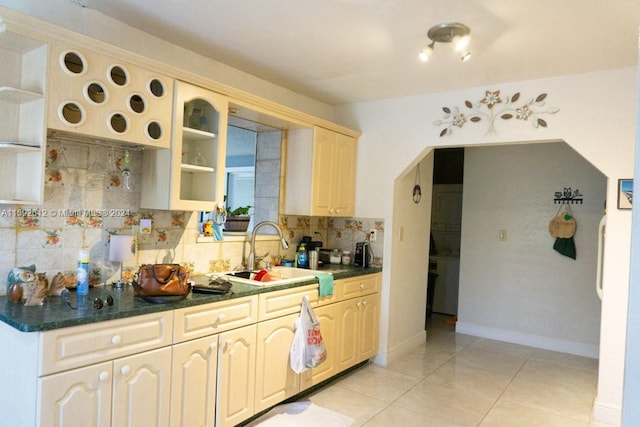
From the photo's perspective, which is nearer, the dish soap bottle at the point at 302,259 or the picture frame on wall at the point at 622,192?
the picture frame on wall at the point at 622,192

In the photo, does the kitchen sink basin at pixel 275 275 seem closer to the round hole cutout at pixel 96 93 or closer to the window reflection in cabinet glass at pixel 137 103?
the window reflection in cabinet glass at pixel 137 103

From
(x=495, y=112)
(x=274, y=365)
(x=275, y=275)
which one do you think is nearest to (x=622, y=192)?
(x=495, y=112)

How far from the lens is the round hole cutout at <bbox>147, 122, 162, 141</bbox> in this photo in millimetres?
2316

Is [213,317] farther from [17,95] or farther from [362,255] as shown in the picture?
[362,255]

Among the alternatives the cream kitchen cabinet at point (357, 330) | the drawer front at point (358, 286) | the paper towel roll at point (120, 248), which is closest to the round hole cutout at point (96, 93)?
the paper towel roll at point (120, 248)

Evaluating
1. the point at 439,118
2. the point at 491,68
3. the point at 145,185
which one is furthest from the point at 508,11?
the point at 145,185

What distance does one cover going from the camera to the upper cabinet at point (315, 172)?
11.4 ft

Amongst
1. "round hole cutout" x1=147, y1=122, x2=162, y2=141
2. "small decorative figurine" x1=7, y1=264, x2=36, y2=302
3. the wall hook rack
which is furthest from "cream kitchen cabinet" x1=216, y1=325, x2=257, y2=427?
the wall hook rack

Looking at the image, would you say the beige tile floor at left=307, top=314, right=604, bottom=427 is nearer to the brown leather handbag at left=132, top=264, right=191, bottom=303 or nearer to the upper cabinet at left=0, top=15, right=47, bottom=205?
the brown leather handbag at left=132, top=264, right=191, bottom=303

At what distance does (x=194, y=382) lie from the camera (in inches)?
87.5

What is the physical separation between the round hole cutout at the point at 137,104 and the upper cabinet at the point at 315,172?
147 cm

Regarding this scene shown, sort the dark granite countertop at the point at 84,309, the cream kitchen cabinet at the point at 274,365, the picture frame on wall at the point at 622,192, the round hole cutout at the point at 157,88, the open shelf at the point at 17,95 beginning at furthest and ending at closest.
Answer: the picture frame on wall at the point at 622,192 < the cream kitchen cabinet at the point at 274,365 < the round hole cutout at the point at 157,88 < the open shelf at the point at 17,95 < the dark granite countertop at the point at 84,309

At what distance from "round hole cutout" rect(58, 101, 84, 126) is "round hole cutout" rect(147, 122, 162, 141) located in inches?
14.2

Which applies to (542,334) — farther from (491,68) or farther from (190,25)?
(190,25)
